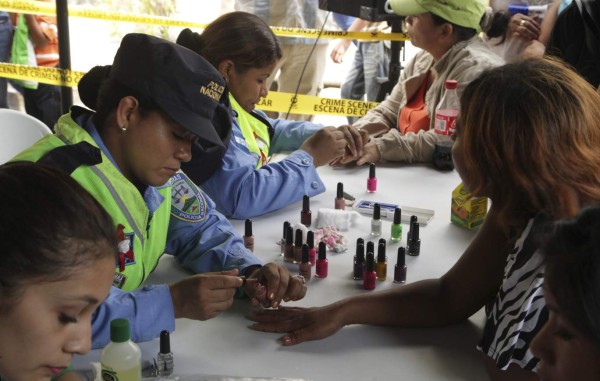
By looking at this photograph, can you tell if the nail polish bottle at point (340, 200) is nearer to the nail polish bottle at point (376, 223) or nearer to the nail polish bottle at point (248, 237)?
the nail polish bottle at point (376, 223)

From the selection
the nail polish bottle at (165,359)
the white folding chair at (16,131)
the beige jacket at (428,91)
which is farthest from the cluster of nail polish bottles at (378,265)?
the white folding chair at (16,131)

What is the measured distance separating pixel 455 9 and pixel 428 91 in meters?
0.37

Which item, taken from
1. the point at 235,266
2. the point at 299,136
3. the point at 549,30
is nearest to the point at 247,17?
the point at 299,136

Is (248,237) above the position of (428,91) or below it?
below

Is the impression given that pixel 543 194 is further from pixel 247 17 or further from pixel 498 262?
pixel 247 17

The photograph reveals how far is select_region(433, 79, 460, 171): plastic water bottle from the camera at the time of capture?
112 inches

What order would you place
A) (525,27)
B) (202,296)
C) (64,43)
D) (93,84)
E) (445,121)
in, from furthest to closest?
(64,43)
(525,27)
(445,121)
(93,84)
(202,296)

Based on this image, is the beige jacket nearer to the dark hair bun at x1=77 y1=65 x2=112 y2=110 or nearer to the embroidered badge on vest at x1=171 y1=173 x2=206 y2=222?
the embroidered badge on vest at x1=171 y1=173 x2=206 y2=222

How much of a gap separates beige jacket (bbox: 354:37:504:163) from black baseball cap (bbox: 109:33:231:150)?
130 cm

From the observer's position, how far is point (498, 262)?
1707mm

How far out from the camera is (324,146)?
2707mm

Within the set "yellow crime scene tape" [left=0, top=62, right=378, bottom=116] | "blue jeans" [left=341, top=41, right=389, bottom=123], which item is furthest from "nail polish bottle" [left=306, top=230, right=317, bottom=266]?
"blue jeans" [left=341, top=41, right=389, bottom=123]

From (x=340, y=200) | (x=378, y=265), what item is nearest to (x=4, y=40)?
(x=340, y=200)

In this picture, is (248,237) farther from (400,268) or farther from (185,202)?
(400,268)
